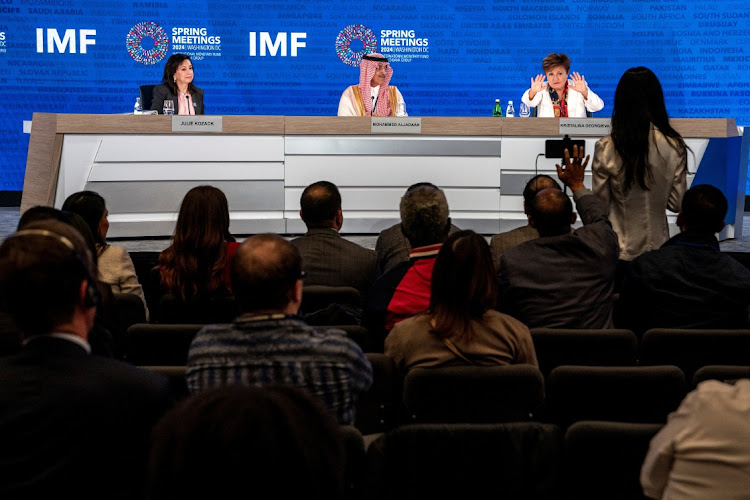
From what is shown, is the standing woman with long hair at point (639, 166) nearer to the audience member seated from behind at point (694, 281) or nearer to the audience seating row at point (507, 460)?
the audience member seated from behind at point (694, 281)

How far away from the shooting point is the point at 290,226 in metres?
6.40

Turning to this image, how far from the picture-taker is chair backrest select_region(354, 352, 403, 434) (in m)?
2.01

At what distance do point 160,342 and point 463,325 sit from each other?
920 millimetres

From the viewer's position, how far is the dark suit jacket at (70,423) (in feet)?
4.08

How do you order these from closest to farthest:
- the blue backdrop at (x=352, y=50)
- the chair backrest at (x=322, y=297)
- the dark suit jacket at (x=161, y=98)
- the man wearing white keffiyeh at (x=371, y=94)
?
the chair backrest at (x=322, y=297) < the dark suit jacket at (x=161, y=98) < the man wearing white keffiyeh at (x=371, y=94) < the blue backdrop at (x=352, y=50)

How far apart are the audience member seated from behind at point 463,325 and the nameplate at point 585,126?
173 inches

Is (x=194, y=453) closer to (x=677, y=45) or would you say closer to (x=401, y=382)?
(x=401, y=382)

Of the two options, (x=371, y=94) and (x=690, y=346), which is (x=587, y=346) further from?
(x=371, y=94)

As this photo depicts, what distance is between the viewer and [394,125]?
6.29 metres

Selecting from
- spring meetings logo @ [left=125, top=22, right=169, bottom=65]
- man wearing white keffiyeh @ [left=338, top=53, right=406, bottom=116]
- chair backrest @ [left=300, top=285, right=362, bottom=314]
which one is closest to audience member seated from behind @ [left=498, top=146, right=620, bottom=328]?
chair backrest @ [left=300, top=285, right=362, bottom=314]

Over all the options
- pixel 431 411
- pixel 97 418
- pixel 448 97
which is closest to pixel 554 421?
pixel 431 411

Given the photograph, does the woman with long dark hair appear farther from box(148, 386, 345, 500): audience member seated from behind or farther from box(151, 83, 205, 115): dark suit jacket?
box(151, 83, 205, 115): dark suit jacket

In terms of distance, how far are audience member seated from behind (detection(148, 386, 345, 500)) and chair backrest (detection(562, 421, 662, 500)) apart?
100 cm

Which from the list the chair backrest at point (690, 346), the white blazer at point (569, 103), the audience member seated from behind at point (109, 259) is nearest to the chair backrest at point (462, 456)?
the chair backrest at point (690, 346)
